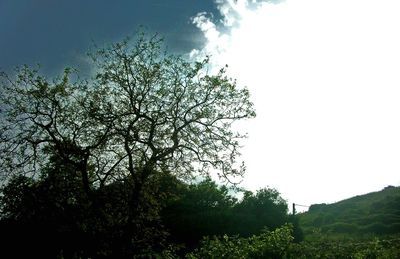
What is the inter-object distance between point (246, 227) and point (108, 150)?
32.1 meters

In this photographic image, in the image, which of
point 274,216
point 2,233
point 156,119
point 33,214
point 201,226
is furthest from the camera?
point 274,216

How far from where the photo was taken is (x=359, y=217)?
7638 centimetres

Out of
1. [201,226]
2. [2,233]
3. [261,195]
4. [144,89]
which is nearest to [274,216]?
[261,195]

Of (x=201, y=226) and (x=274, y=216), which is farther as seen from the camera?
(x=274, y=216)

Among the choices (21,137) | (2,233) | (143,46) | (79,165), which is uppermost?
(143,46)

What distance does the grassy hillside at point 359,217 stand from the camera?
209 ft

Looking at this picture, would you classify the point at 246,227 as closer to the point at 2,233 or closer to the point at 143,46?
the point at 2,233

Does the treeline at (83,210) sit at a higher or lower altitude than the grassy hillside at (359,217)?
lower

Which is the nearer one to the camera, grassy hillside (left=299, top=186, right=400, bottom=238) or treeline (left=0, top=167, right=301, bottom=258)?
treeline (left=0, top=167, right=301, bottom=258)

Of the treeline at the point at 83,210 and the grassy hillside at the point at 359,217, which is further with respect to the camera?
the grassy hillside at the point at 359,217

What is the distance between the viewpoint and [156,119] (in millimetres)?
24328

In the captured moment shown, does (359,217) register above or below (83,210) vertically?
above

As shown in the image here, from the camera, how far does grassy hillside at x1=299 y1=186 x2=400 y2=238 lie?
6369 centimetres

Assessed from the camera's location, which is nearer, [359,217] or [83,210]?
[83,210]
